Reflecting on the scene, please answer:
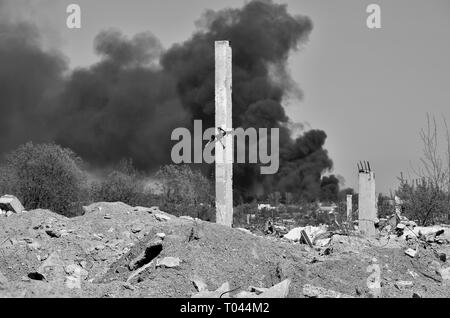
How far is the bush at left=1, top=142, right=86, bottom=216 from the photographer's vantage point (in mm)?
22047

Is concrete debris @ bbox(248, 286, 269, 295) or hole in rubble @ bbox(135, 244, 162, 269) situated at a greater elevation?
hole in rubble @ bbox(135, 244, 162, 269)

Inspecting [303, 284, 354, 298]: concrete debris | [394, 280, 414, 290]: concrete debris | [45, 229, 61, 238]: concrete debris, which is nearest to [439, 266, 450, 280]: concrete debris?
[394, 280, 414, 290]: concrete debris

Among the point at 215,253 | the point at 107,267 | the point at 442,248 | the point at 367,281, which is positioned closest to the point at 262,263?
the point at 215,253

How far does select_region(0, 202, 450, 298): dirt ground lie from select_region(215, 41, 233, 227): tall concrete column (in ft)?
6.08

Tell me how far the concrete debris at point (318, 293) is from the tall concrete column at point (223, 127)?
487cm

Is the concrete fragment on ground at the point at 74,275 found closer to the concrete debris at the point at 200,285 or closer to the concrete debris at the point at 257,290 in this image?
the concrete debris at the point at 200,285

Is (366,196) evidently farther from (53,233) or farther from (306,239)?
(53,233)

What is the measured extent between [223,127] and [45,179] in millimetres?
11184

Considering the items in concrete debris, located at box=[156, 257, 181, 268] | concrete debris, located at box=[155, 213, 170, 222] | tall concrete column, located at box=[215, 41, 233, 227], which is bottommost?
concrete debris, located at box=[156, 257, 181, 268]

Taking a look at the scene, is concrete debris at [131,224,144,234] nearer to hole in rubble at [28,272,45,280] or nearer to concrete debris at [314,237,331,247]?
concrete debris at [314,237,331,247]

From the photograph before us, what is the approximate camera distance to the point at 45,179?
879 inches

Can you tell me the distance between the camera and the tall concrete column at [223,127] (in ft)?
41.6

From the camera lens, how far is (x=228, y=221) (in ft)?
42.2
